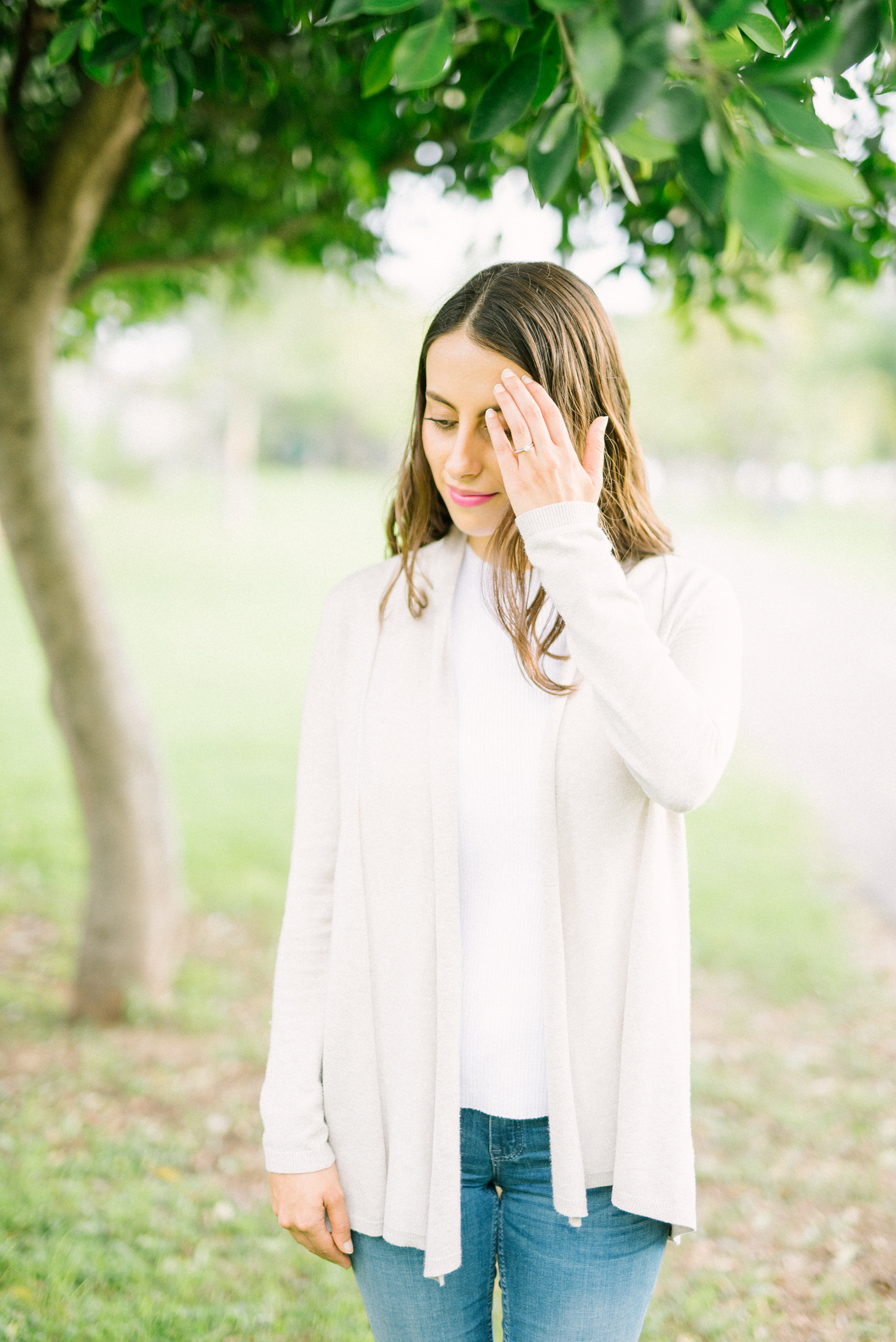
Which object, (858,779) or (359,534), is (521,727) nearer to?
(858,779)

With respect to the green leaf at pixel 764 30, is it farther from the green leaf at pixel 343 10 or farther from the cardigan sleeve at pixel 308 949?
the cardigan sleeve at pixel 308 949

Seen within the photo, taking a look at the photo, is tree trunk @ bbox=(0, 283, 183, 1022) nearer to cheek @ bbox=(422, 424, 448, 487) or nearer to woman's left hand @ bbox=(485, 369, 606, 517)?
cheek @ bbox=(422, 424, 448, 487)

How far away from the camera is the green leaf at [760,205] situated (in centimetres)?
91

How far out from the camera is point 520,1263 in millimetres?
1687

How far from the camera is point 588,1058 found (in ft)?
5.32

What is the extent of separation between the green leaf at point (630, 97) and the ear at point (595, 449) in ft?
1.91

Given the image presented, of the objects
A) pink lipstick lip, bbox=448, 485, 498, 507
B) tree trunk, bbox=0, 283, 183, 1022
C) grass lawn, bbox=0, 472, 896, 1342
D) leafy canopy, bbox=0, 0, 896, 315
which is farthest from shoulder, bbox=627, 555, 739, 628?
tree trunk, bbox=0, 283, 183, 1022

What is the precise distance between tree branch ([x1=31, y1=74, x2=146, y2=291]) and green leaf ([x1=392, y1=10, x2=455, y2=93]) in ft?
9.46

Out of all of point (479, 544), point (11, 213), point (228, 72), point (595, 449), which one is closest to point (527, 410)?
point (595, 449)

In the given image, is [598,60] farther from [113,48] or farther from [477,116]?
[113,48]

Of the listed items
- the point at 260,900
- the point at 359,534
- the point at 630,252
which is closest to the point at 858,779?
the point at 260,900

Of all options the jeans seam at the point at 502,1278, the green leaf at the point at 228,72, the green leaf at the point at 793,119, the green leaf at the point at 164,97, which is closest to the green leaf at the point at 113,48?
the green leaf at the point at 164,97

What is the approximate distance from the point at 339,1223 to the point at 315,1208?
2.3 inches

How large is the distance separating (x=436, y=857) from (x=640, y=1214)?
676 millimetres
